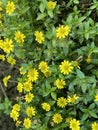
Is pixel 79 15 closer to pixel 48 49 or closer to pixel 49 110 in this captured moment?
pixel 48 49

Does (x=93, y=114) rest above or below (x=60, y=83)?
below

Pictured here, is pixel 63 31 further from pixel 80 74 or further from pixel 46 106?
pixel 46 106

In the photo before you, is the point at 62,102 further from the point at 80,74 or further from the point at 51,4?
the point at 51,4

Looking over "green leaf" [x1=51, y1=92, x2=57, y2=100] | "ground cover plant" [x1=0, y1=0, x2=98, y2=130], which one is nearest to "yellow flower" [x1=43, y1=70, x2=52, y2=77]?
"ground cover plant" [x1=0, y1=0, x2=98, y2=130]

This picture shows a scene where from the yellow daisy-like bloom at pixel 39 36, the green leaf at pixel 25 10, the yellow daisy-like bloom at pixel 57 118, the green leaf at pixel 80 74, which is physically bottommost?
the yellow daisy-like bloom at pixel 57 118

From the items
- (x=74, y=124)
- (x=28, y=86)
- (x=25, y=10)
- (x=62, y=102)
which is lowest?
(x=74, y=124)

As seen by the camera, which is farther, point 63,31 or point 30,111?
point 30,111

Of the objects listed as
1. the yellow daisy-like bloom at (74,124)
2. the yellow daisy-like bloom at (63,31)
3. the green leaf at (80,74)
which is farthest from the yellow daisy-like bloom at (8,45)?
the yellow daisy-like bloom at (74,124)

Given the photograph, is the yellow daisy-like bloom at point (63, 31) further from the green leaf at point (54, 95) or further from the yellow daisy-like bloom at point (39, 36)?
the green leaf at point (54, 95)

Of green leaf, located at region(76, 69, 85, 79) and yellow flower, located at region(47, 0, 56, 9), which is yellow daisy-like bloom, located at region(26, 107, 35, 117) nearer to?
green leaf, located at region(76, 69, 85, 79)

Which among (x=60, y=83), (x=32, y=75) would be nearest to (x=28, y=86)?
(x=32, y=75)
